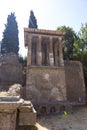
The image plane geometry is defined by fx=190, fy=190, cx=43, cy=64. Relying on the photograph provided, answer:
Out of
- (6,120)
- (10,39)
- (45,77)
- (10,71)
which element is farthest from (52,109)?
(10,39)

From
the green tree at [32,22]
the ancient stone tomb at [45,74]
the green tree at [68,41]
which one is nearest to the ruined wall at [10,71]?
the ancient stone tomb at [45,74]

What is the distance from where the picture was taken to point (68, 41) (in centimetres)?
2703

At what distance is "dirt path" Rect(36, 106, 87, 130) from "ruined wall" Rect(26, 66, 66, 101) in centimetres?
216

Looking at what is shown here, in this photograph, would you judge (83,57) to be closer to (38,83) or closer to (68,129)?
(38,83)

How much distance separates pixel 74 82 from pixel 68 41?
410 inches

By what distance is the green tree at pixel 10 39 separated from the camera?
25.9m

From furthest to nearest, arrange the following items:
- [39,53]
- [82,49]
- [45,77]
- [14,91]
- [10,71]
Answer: [82,49] < [10,71] < [39,53] < [45,77] < [14,91]

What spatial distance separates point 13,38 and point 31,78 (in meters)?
12.8

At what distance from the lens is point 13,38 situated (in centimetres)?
2623

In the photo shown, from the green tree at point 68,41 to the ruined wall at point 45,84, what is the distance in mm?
10180

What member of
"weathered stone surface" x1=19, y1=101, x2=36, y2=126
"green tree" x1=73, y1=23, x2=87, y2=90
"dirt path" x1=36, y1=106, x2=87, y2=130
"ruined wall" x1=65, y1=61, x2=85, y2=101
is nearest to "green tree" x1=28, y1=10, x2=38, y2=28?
"green tree" x1=73, y1=23, x2=87, y2=90

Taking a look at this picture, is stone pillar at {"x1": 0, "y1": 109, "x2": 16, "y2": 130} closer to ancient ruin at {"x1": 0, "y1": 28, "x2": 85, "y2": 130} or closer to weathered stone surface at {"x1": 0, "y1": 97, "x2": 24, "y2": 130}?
weathered stone surface at {"x1": 0, "y1": 97, "x2": 24, "y2": 130}

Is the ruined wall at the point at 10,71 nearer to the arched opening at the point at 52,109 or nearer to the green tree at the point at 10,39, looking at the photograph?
the green tree at the point at 10,39

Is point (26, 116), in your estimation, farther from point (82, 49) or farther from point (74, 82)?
point (82, 49)
